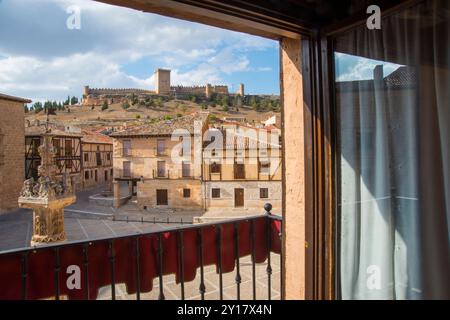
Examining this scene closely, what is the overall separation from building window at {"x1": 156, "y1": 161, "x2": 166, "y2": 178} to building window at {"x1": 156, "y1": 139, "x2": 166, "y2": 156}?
0.60 metres

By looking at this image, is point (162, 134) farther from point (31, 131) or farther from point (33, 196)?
point (33, 196)

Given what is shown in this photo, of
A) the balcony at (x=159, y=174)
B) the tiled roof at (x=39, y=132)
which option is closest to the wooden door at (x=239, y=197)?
the balcony at (x=159, y=174)

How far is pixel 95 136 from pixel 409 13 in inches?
1224

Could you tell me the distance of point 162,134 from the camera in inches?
798

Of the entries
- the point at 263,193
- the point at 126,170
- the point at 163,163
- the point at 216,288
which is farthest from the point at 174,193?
the point at 216,288

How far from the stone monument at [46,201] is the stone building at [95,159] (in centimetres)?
2089

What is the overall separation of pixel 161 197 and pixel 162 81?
4974 cm

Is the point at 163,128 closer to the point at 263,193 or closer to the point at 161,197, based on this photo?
the point at 161,197

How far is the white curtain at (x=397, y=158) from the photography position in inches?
51.2

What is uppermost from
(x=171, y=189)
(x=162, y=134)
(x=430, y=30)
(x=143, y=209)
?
(x=162, y=134)

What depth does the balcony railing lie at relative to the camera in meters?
1.69

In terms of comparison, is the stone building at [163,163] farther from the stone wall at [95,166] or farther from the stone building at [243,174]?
the stone wall at [95,166]

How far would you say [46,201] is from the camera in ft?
22.5

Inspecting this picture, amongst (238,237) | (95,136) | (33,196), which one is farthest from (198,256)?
(95,136)
